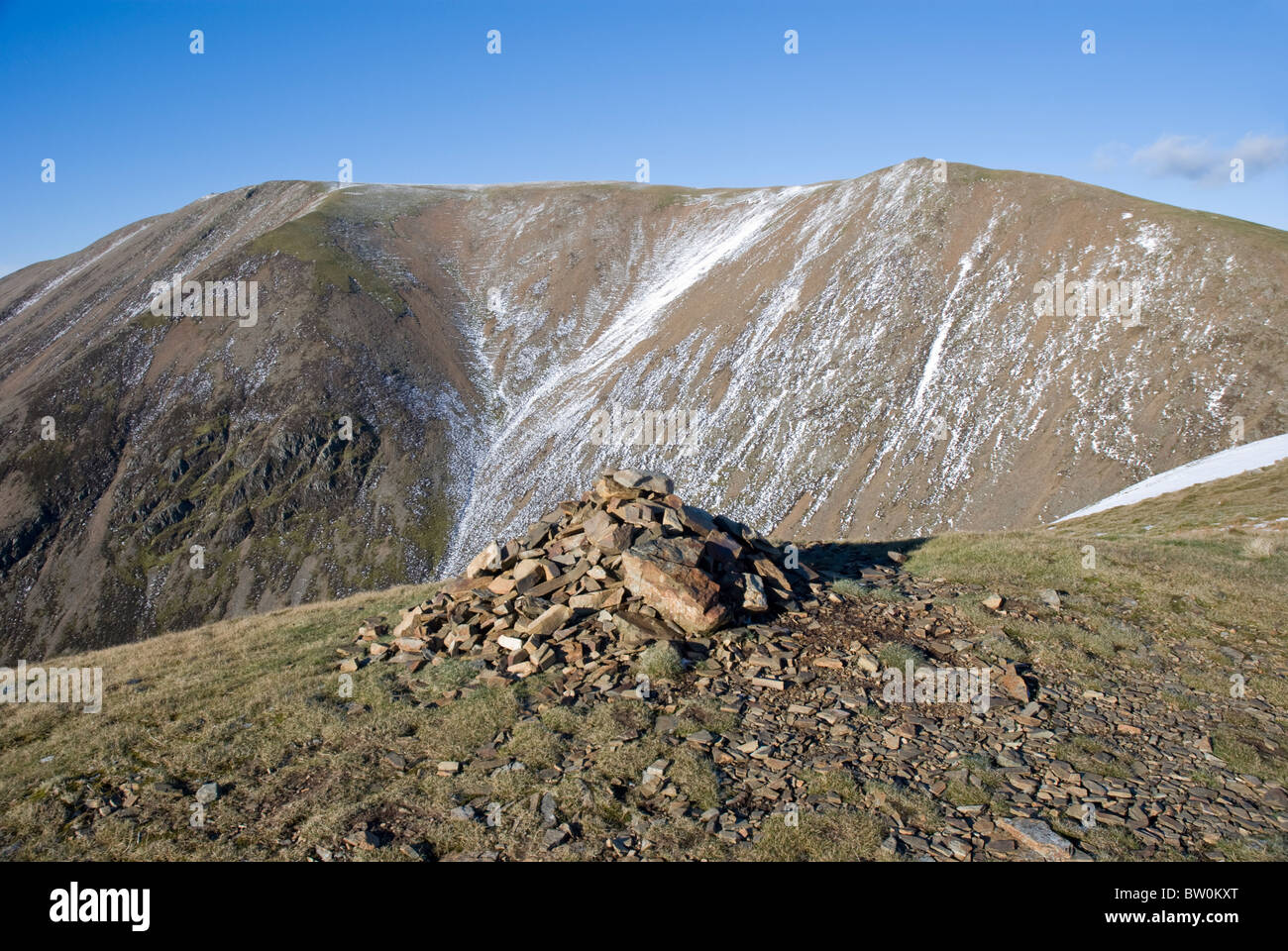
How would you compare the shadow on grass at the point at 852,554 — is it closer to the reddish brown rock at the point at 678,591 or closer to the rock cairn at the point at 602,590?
the rock cairn at the point at 602,590

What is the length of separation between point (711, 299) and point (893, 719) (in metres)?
80.7

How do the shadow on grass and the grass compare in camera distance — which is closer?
the grass

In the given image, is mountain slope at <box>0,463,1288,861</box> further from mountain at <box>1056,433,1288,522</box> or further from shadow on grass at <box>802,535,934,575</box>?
mountain at <box>1056,433,1288,522</box>

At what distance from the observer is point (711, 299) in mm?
87750

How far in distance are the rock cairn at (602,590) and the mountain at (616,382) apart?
40815 millimetres

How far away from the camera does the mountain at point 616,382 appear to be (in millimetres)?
55812

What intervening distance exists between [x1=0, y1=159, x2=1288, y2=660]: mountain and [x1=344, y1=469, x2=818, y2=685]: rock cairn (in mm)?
40815

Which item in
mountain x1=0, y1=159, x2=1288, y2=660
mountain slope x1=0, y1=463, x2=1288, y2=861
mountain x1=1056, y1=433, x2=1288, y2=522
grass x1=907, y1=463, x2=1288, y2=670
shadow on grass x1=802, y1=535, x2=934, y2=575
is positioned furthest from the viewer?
mountain x1=0, y1=159, x2=1288, y2=660

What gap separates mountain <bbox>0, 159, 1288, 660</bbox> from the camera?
55812 mm

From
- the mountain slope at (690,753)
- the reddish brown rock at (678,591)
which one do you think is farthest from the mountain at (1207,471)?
the reddish brown rock at (678,591)

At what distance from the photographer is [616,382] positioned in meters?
82.1

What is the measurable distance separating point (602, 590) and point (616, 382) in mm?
67943

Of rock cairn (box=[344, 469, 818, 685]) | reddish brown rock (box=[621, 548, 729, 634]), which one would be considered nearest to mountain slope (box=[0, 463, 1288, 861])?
rock cairn (box=[344, 469, 818, 685])

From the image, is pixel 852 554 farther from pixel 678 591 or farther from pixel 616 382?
pixel 616 382
